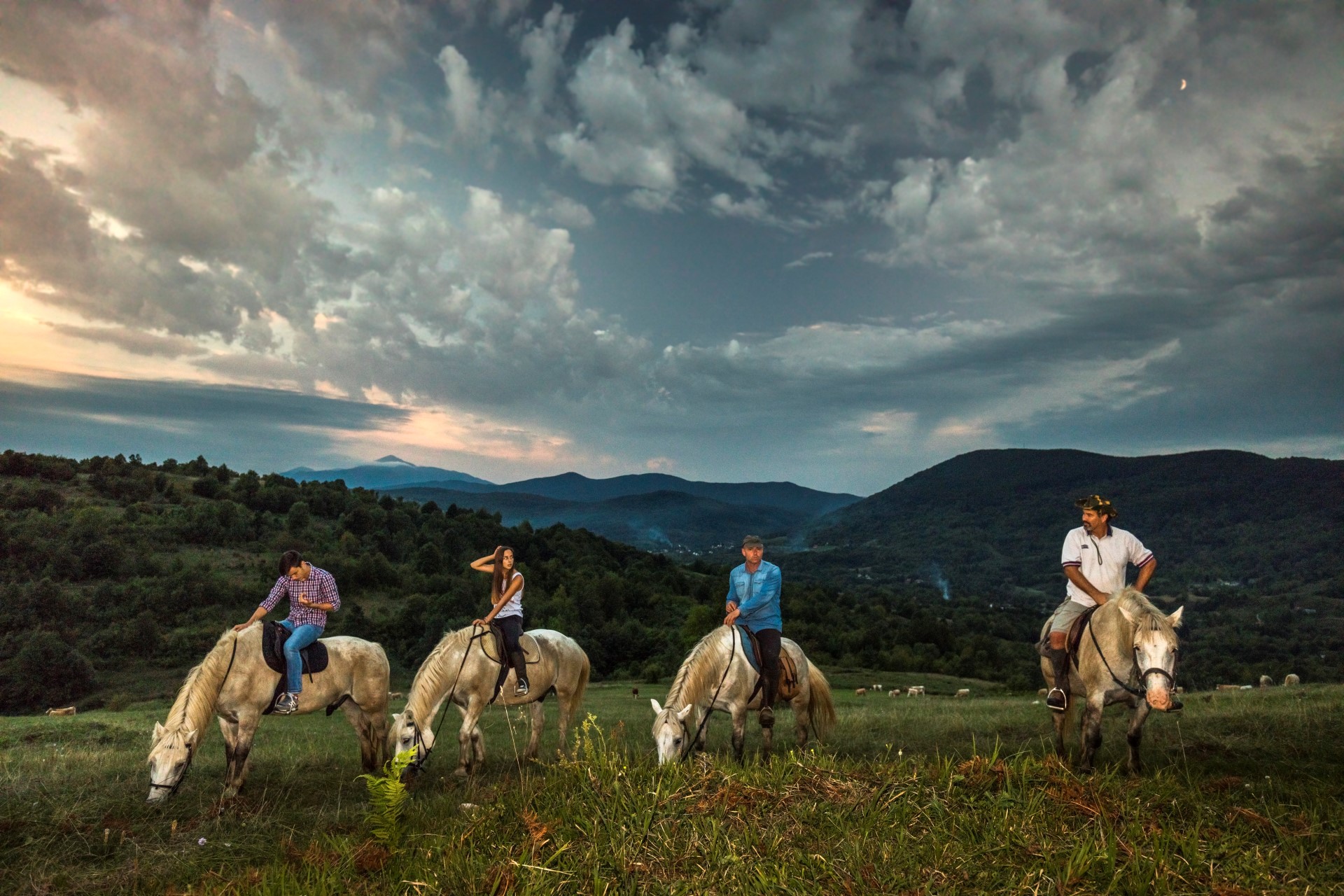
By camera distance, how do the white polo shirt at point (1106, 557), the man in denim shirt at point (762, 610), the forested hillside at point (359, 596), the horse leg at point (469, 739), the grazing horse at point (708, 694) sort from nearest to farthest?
the white polo shirt at point (1106, 557) → the grazing horse at point (708, 694) → the man in denim shirt at point (762, 610) → the horse leg at point (469, 739) → the forested hillside at point (359, 596)

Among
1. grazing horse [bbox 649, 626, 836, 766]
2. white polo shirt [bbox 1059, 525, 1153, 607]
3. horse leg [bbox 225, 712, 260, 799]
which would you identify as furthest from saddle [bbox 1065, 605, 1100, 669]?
horse leg [bbox 225, 712, 260, 799]

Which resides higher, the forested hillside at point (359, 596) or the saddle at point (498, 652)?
the saddle at point (498, 652)

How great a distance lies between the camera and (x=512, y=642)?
10539 mm

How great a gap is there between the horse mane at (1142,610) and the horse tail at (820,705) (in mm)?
4755

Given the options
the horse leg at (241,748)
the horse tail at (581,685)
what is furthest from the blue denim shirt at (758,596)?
the horse leg at (241,748)

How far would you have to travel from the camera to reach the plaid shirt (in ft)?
29.2

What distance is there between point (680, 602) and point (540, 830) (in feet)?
238

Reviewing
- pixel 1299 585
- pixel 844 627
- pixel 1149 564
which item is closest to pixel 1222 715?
pixel 1149 564

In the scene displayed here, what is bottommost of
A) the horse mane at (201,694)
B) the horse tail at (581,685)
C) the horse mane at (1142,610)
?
the horse tail at (581,685)

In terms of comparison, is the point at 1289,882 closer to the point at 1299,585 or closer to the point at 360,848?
the point at 360,848

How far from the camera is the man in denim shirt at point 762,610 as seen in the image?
30.7 feet

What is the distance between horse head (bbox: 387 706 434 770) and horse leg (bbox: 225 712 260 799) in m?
1.72

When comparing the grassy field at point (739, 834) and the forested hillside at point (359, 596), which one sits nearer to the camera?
the grassy field at point (739, 834)

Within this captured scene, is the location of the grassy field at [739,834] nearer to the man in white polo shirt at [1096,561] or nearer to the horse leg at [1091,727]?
the horse leg at [1091,727]
